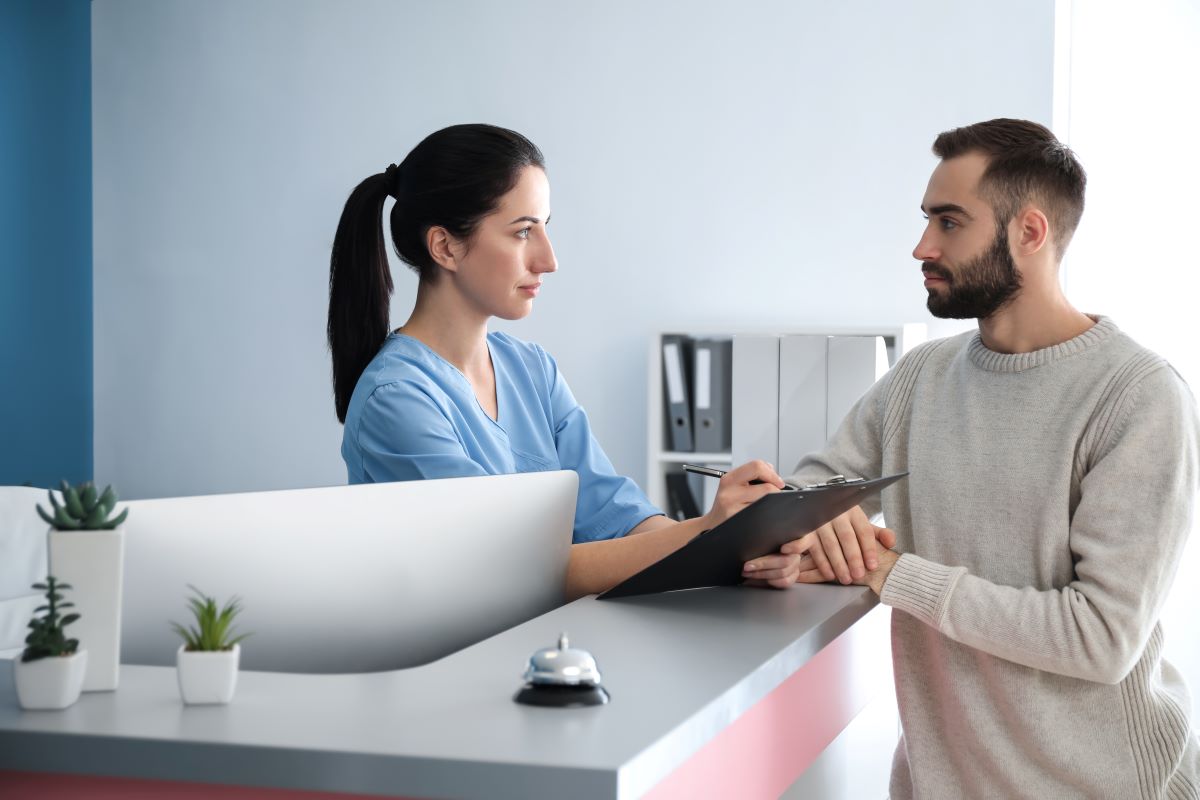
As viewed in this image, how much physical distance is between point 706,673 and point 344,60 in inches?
172

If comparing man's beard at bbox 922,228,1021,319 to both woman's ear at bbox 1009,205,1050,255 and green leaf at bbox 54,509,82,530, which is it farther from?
green leaf at bbox 54,509,82,530

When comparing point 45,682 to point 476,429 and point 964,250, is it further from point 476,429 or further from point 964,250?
point 964,250

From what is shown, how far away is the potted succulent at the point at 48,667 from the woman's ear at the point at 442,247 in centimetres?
127

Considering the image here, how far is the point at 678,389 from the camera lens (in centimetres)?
421

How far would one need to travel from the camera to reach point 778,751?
1401 mm

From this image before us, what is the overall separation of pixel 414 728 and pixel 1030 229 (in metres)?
1.42

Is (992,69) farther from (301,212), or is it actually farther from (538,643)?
(538,643)

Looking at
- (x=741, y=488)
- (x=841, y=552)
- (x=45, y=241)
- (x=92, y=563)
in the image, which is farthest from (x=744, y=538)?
(x=45, y=241)

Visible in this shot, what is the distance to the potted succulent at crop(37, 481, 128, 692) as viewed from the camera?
0.93 metres

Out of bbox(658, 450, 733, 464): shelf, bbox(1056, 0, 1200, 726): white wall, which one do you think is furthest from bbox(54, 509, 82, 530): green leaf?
bbox(1056, 0, 1200, 726): white wall

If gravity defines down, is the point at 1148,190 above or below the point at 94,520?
above

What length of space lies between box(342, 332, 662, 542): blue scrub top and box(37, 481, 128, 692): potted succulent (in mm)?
809

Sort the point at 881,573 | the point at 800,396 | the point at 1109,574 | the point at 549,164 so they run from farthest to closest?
the point at 549,164
the point at 800,396
the point at 881,573
the point at 1109,574

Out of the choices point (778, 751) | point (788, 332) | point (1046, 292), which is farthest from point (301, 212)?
point (778, 751)
